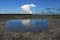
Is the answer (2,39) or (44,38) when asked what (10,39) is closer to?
(2,39)

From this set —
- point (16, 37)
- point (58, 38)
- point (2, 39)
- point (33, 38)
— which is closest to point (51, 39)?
point (58, 38)

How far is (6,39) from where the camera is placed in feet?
48.0

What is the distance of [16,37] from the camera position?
14.9 m

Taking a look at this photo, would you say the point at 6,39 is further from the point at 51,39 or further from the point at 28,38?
the point at 51,39

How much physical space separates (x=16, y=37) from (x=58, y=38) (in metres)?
3.69

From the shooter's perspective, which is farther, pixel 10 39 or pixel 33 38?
pixel 33 38

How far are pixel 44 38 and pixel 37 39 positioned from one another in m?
0.67

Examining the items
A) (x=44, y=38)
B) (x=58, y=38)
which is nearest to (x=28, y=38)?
(x=44, y=38)

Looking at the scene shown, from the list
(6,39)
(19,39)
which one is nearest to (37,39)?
(19,39)

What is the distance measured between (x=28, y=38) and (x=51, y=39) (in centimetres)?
223

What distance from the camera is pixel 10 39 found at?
14.4 metres

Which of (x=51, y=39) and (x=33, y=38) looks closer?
(x=51, y=39)

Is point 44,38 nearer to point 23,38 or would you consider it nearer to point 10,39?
point 23,38

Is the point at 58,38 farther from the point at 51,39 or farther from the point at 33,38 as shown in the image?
the point at 33,38
